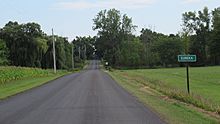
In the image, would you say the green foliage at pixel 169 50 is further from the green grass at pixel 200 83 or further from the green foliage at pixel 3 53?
the green grass at pixel 200 83

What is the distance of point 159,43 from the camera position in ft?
472

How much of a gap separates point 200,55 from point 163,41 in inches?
514

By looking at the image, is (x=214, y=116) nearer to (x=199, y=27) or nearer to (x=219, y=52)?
(x=219, y=52)

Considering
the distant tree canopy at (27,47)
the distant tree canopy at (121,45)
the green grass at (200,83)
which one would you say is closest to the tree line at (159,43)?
the distant tree canopy at (121,45)

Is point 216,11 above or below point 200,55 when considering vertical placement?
above

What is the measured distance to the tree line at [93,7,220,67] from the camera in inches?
5384

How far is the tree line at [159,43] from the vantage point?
136750 mm

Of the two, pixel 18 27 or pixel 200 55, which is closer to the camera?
pixel 18 27

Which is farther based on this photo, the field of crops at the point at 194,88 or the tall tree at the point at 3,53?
the tall tree at the point at 3,53

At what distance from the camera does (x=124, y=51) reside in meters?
143

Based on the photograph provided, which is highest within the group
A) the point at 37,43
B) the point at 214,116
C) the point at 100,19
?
the point at 100,19

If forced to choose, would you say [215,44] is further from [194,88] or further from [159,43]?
[194,88]

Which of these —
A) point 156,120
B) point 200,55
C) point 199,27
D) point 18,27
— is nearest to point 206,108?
point 156,120

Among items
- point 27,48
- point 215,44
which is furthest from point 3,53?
point 215,44
